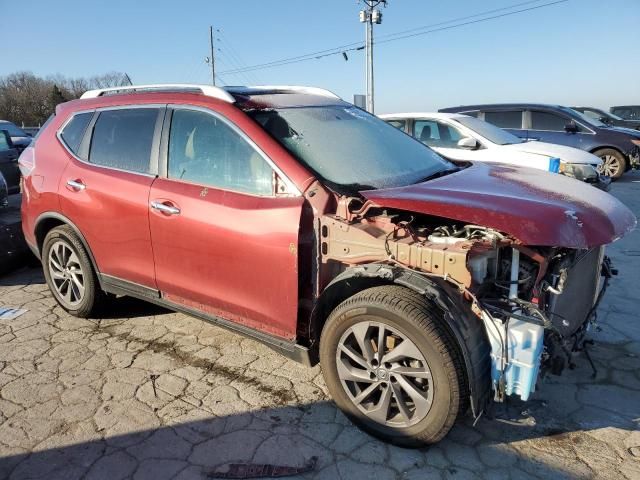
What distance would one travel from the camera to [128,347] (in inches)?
144

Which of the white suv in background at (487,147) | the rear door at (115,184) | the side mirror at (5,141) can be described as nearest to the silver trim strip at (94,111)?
the rear door at (115,184)

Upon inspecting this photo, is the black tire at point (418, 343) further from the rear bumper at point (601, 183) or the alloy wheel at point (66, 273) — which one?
the rear bumper at point (601, 183)

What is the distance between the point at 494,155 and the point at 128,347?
19.7ft

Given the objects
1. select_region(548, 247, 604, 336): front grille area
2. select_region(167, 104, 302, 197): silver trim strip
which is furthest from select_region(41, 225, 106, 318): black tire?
select_region(548, 247, 604, 336): front grille area

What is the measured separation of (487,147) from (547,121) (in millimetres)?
4481

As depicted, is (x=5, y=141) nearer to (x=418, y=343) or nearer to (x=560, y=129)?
(x=418, y=343)

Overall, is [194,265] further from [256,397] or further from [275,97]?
[275,97]

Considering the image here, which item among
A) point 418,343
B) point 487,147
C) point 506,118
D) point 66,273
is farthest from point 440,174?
point 506,118

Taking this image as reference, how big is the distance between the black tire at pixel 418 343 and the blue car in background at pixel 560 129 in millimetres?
9990

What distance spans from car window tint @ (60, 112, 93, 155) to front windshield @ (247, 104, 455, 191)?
1710 millimetres

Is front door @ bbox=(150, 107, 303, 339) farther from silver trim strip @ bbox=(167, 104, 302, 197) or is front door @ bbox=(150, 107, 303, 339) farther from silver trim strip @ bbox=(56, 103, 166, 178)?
silver trim strip @ bbox=(56, 103, 166, 178)

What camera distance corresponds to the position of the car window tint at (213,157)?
9.39ft

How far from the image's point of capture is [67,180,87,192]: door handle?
3689 mm

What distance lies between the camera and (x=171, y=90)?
3455 mm
